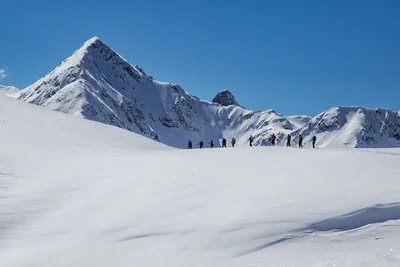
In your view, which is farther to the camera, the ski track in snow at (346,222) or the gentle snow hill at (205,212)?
the ski track in snow at (346,222)

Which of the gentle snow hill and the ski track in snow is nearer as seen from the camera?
the gentle snow hill

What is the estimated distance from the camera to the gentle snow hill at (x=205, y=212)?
22.7 ft

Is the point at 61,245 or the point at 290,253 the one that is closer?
the point at 290,253

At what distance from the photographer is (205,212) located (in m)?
8.80

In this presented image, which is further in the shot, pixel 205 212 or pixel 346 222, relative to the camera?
pixel 205 212

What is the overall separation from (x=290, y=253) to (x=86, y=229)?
15.8ft

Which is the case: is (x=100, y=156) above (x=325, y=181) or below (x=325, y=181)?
above

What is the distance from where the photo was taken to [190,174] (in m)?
13.4

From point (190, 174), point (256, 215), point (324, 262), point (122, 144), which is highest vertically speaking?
point (122, 144)

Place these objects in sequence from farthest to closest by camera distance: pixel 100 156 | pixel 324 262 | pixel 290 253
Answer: pixel 100 156, pixel 290 253, pixel 324 262

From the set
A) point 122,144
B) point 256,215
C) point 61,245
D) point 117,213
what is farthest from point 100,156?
point 256,215

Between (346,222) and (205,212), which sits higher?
(205,212)

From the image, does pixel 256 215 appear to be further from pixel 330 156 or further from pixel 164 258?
pixel 330 156

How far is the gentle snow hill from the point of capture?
6.91 m
